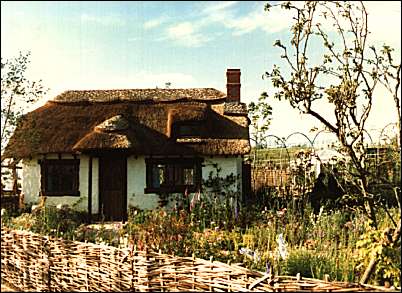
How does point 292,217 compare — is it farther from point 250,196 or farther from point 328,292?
point 250,196

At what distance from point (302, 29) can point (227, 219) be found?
591cm

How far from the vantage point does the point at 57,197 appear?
1667 centimetres

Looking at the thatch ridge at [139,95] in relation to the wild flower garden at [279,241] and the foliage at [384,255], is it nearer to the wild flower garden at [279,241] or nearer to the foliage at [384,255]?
the wild flower garden at [279,241]

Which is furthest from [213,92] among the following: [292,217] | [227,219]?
[292,217]

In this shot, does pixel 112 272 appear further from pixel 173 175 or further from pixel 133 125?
pixel 133 125

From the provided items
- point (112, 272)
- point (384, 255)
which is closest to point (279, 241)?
point (384, 255)

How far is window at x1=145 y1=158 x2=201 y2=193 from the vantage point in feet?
54.3

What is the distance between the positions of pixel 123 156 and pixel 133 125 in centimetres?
114

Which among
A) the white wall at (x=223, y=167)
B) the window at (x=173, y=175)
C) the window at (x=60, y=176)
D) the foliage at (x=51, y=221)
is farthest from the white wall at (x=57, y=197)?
the white wall at (x=223, y=167)

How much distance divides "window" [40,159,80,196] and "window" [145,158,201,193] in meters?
2.20

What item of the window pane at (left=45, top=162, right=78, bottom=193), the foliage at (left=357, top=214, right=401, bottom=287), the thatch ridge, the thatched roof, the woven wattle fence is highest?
the thatch ridge

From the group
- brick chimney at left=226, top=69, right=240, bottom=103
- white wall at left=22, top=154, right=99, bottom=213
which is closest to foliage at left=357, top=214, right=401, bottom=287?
white wall at left=22, top=154, right=99, bottom=213

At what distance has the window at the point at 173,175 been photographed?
16.6 meters

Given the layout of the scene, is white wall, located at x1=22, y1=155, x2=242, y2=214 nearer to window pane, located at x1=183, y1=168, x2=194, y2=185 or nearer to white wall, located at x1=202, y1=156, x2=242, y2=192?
white wall, located at x1=202, y1=156, x2=242, y2=192
